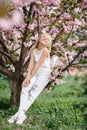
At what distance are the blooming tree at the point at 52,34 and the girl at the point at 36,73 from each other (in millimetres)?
591

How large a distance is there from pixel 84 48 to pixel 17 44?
4.96 ft

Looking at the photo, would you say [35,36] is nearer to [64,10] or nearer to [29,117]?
[64,10]

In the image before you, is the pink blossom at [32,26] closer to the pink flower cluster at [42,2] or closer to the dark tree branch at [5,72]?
the pink flower cluster at [42,2]

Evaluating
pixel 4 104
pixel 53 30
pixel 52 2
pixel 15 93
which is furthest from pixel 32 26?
pixel 4 104

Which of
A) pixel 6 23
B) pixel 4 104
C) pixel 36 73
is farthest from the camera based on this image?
pixel 4 104

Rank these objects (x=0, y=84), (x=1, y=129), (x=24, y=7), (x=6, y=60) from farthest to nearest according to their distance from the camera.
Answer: (x=0, y=84)
(x=6, y=60)
(x=24, y=7)
(x=1, y=129)

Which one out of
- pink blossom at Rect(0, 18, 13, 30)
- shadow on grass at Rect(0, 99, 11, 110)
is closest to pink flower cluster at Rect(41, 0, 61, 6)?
pink blossom at Rect(0, 18, 13, 30)

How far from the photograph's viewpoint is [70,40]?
930 centimetres

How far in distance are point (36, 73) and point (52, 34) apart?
4.38 feet

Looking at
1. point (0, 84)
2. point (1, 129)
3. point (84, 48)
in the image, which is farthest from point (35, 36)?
point (0, 84)

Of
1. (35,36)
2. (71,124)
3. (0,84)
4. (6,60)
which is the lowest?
(0,84)

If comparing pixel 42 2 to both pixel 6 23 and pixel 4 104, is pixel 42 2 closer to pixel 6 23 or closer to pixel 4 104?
pixel 6 23

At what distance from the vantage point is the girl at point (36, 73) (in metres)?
7.96

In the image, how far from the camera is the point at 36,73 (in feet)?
26.3
